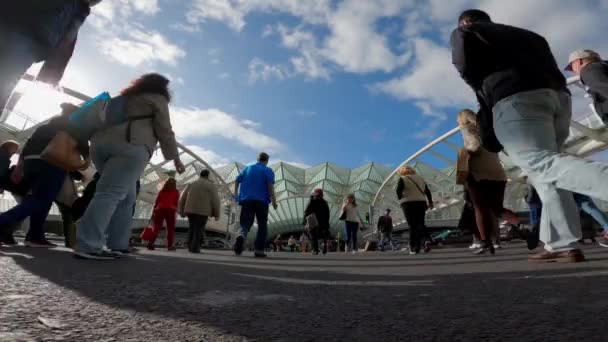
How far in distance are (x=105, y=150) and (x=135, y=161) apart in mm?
268

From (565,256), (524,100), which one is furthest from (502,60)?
(565,256)

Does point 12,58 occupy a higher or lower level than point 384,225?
higher

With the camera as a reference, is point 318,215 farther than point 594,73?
Yes

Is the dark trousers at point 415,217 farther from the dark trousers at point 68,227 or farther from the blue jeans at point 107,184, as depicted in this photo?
the dark trousers at point 68,227

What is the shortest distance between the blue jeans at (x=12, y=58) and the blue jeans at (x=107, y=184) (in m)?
1.98

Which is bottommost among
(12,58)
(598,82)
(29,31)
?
(12,58)

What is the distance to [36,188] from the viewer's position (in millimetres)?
4414

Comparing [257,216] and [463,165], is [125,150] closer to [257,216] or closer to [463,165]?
[257,216]

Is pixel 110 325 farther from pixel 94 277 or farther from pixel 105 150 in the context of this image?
pixel 105 150

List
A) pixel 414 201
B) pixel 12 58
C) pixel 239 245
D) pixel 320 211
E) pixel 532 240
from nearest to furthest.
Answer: pixel 12 58
pixel 532 240
pixel 239 245
pixel 414 201
pixel 320 211

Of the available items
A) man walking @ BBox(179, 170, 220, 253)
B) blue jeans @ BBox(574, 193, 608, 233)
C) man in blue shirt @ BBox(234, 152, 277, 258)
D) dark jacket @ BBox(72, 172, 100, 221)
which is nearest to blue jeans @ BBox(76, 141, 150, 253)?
dark jacket @ BBox(72, 172, 100, 221)

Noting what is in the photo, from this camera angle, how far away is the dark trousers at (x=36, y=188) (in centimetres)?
436

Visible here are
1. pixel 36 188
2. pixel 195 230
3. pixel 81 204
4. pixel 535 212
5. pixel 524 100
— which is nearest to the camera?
pixel 524 100

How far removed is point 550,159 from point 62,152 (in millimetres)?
4162
